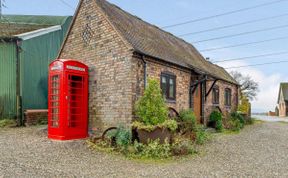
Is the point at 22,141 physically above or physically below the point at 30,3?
below

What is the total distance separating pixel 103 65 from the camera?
1152 cm

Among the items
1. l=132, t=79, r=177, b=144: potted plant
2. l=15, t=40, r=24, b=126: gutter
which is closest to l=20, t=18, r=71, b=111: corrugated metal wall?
l=15, t=40, r=24, b=126: gutter

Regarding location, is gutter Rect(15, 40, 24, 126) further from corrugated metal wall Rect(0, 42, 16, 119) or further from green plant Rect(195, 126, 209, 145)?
green plant Rect(195, 126, 209, 145)

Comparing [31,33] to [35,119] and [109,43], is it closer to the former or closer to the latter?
[35,119]

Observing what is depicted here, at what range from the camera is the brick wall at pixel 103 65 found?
35.1 ft

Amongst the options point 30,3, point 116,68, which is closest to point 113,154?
point 116,68

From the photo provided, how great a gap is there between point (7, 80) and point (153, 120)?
9.45 meters

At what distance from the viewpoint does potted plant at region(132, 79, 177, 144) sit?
920 cm

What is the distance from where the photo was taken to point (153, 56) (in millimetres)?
11500

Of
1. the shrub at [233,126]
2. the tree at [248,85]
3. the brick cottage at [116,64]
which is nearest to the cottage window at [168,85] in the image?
the brick cottage at [116,64]

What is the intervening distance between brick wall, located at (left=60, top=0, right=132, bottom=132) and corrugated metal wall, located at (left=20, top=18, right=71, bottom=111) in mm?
4014

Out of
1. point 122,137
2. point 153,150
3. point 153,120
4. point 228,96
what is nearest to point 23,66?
point 122,137

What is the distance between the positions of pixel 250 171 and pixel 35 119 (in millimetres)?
11324

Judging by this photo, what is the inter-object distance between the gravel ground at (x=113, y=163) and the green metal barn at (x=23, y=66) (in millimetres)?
4566
